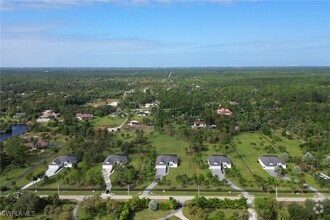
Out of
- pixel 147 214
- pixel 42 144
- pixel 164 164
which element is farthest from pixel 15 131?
pixel 147 214

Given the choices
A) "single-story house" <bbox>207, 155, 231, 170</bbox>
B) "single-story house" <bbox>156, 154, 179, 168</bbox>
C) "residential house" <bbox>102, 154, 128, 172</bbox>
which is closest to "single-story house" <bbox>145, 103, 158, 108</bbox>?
"residential house" <bbox>102, 154, 128, 172</bbox>

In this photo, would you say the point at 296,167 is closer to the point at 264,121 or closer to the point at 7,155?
the point at 264,121

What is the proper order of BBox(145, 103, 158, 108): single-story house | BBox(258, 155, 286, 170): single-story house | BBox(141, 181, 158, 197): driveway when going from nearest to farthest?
BBox(141, 181, 158, 197): driveway, BBox(258, 155, 286, 170): single-story house, BBox(145, 103, 158, 108): single-story house

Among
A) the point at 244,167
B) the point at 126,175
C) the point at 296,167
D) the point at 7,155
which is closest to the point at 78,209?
the point at 126,175

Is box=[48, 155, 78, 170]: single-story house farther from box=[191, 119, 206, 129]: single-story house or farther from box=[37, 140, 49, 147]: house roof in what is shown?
box=[191, 119, 206, 129]: single-story house

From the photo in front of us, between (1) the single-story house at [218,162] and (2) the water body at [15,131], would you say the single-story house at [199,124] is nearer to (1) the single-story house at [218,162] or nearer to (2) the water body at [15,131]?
(1) the single-story house at [218,162]

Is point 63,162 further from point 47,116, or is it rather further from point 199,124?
point 47,116

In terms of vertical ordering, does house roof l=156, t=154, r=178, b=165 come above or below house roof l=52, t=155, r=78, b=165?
above

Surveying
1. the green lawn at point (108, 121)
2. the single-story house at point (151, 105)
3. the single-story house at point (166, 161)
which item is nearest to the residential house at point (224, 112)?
the single-story house at point (151, 105)
